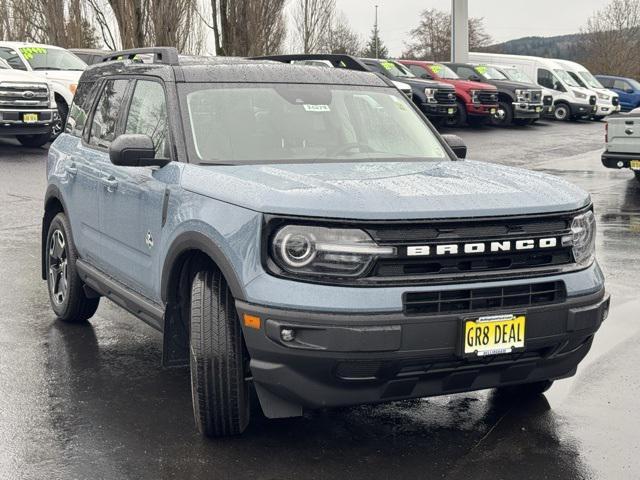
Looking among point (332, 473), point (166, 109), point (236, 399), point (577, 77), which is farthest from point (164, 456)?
point (577, 77)

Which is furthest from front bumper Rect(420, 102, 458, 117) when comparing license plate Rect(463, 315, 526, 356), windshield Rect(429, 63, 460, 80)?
license plate Rect(463, 315, 526, 356)

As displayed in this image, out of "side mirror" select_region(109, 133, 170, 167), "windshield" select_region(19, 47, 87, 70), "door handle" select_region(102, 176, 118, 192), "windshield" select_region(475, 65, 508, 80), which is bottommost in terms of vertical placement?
"door handle" select_region(102, 176, 118, 192)

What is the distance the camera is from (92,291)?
664cm

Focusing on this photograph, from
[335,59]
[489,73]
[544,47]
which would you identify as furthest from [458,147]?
[544,47]

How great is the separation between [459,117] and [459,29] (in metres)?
7.76

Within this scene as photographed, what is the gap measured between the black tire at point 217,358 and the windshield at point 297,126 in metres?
0.87

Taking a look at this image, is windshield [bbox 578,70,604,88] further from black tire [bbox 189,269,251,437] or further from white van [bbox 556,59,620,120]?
black tire [bbox 189,269,251,437]

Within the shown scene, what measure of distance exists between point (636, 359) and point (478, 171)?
1.88 m

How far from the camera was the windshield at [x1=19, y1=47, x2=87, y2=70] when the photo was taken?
70.2ft

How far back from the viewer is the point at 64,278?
273 inches

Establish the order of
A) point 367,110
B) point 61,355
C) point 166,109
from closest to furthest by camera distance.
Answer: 1. point 166,109
2. point 367,110
3. point 61,355

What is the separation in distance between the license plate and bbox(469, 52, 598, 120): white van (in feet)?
99.3

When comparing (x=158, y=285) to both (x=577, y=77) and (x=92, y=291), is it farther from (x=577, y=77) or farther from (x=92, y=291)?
(x=577, y=77)

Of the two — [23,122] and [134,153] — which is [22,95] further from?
[134,153]
